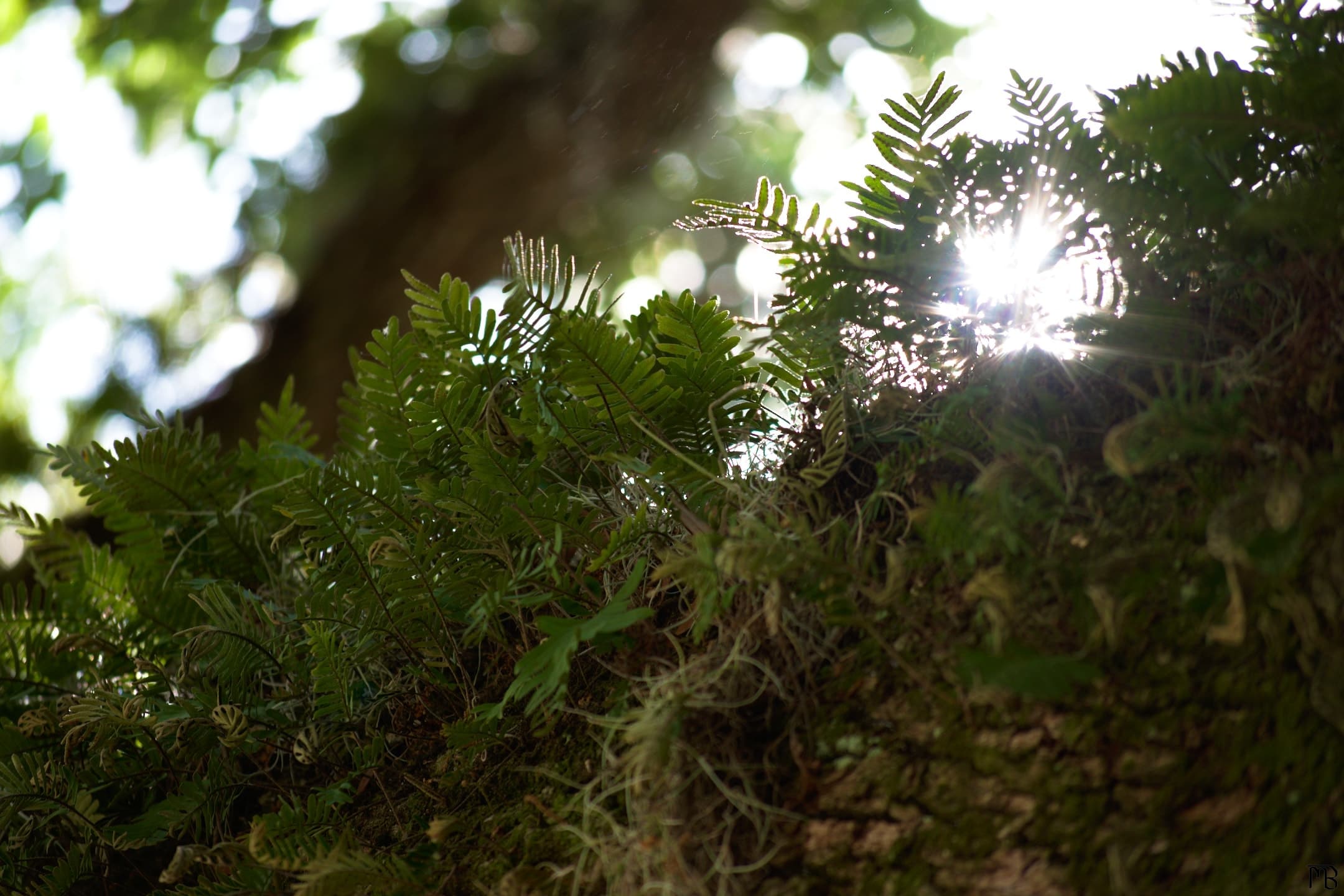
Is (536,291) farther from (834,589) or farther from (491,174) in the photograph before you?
(491,174)

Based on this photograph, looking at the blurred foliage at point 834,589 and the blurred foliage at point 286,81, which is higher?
the blurred foliage at point 286,81

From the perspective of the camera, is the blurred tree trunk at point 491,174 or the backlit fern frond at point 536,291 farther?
the blurred tree trunk at point 491,174

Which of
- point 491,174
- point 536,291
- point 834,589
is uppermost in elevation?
point 491,174

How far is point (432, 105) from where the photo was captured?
4316 mm

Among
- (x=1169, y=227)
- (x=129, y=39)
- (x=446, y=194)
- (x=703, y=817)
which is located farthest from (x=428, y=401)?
(x=129, y=39)

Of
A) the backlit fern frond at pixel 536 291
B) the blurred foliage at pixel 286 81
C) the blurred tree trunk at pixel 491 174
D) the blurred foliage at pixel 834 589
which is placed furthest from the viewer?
the blurred foliage at pixel 286 81

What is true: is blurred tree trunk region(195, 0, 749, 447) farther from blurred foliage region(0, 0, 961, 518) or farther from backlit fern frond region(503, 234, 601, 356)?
backlit fern frond region(503, 234, 601, 356)

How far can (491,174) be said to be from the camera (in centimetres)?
403

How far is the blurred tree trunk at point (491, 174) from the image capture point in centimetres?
379

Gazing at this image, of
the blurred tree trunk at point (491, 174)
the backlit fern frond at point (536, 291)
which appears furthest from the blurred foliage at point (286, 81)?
the backlit fern frond at point (536, 291)

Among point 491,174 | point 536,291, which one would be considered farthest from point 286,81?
point 536,291

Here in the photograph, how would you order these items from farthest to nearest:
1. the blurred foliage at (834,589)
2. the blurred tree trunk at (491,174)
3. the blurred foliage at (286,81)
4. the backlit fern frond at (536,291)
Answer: the blurred foliage at (286,81), the blurred tree trunk at (491,174), the backlit fern frond at (536,291), the blurred foliage at (834,589)

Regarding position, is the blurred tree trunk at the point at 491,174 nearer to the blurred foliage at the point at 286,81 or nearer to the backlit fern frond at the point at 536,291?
the blurred foliage at the point at 286,81

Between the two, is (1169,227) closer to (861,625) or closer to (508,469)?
(861,625)
